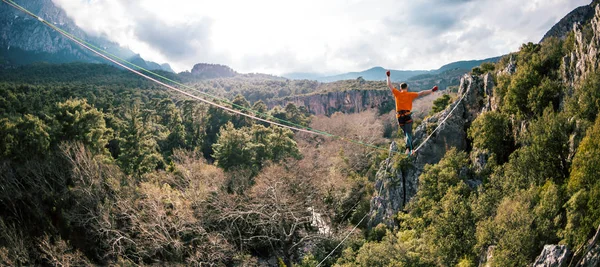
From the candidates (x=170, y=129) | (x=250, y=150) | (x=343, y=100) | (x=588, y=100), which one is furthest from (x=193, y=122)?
(x=343, y=100)

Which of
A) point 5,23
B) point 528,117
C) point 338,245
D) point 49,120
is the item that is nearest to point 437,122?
point 528,117

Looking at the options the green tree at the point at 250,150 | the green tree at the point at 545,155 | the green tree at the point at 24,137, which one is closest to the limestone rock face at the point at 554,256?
the green tree at the point at 545,155

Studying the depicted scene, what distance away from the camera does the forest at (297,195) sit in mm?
13984

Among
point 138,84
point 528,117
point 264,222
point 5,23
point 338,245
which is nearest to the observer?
point 528,117

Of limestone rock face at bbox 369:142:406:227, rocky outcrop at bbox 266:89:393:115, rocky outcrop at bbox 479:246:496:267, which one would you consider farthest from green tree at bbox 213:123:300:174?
rocky outcrop at bbox 266:89:393:115

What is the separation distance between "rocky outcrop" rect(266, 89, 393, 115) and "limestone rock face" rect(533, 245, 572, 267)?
220 ft

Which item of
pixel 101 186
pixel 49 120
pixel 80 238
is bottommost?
pixel 80 238

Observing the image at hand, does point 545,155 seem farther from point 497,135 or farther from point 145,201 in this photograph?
point 145,201

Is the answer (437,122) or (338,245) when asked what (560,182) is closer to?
(437,122)

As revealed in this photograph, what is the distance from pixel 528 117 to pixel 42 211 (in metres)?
30.3

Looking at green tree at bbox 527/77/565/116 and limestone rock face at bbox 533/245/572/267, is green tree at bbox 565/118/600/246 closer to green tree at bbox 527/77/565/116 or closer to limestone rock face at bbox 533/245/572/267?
limestone rock face at bbox 533/245/572/267

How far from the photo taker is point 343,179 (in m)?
28.8

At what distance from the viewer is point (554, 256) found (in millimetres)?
11953

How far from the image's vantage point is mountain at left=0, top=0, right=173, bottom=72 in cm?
11212
